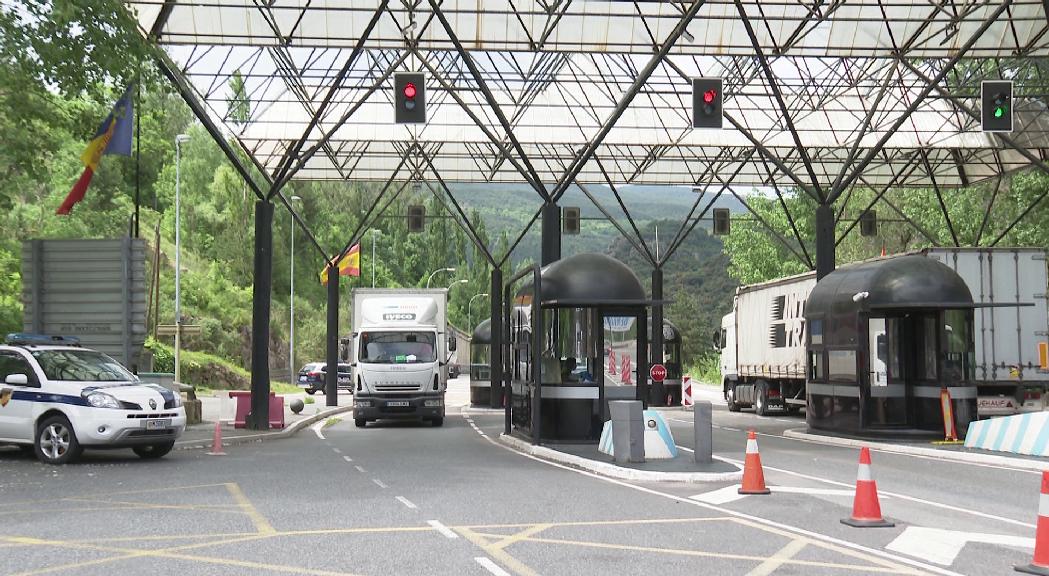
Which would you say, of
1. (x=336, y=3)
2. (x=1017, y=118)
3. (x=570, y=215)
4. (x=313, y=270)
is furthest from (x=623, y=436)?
(x=313, y=270)

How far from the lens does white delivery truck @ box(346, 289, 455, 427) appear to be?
3325 centimetres

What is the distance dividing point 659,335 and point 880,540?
32.3 m

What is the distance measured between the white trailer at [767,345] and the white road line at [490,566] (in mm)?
26063

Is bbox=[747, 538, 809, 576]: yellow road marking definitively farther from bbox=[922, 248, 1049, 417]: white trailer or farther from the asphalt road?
bbox=[922, 248, 1049, 417]: white trailer

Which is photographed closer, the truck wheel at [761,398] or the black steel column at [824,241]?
the black steel column at [824,241]

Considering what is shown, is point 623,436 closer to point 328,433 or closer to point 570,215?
point 328,433

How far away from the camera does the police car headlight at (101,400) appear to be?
19.4 m

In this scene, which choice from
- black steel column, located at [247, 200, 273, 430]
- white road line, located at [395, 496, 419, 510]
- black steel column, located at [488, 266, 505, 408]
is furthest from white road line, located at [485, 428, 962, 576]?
black steel column, located at [488, 266, 505, 408]

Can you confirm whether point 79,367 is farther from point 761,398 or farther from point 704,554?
point 761,398

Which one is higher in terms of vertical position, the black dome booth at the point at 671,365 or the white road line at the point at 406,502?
the black dome booth at the point at 671,365

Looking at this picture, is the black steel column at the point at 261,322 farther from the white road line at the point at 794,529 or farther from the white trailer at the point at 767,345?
the white trailer at the point at 767,345

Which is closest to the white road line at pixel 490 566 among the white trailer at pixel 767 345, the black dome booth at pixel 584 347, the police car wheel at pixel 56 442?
the police car wheel at pixel 56 442

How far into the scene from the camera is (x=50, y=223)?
57.4 metres

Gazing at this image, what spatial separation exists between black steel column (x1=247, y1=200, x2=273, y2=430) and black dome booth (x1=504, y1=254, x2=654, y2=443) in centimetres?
914
